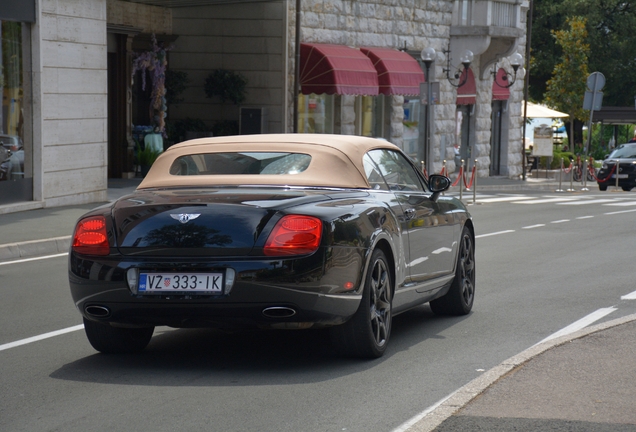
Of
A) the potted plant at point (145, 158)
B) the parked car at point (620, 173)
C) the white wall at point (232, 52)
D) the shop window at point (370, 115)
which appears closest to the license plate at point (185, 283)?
the potted plant at point (145, 158)

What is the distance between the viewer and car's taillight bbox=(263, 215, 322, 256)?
257 inches

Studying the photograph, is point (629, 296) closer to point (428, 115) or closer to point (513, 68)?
point (428, 115)

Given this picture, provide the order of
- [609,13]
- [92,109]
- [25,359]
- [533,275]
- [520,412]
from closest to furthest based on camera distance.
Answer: [520,412]
[25,359]
[533,275]
[92,109]
[609,13]

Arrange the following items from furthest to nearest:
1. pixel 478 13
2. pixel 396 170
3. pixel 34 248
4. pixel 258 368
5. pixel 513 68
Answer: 1. pixel 513 68
2. pixel 478 13
3. pixel 34 248
4. pixel 396 170
5. pixel 258 368

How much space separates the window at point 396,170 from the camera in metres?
8.11

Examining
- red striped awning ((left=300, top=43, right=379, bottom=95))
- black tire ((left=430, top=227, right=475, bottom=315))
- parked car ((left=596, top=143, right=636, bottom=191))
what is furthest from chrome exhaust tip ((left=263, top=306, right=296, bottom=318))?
parked car ((left=596, top=143, right=636, bottom=191))

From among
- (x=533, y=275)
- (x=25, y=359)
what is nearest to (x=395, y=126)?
(x=533, y=275)

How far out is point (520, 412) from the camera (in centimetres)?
558

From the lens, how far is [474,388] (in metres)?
6.05

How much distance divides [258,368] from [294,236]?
90 centimetres

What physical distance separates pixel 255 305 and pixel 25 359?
1743mm

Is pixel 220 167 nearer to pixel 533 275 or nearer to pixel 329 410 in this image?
pixel 329 410

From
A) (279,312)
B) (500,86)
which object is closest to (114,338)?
(279,312)

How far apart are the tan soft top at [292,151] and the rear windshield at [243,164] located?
0.14ft
